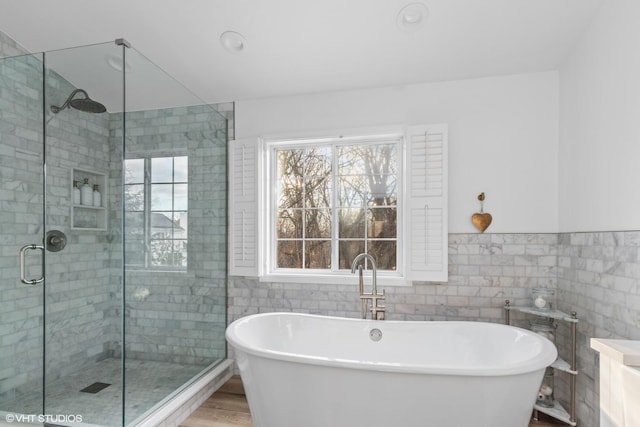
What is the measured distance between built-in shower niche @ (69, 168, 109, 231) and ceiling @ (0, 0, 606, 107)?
634 mm

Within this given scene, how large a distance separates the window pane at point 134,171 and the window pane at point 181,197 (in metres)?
0.32

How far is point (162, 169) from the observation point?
247 cm

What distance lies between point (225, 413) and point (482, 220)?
232cm

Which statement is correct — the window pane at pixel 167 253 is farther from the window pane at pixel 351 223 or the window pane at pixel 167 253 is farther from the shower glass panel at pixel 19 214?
the window pane at pixel 351 223

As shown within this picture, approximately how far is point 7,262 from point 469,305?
3.16 meters

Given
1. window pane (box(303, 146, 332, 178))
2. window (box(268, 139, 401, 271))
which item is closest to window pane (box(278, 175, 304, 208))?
window (box(268, 139, 401, 271))

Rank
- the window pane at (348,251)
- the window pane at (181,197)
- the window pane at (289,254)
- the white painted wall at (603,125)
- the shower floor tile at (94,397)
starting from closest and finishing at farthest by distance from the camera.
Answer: the white painted wall at (603,125)
the shower floor tile at (94,397)
the window pane at (181,197)
the window pane at (348,251)
the window pane at (289,254)

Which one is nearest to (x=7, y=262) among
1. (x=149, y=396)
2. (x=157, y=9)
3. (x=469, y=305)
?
(x=149, y=396)

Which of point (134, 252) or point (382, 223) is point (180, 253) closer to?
point (134, 252)

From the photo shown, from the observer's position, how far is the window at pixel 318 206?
9.61 ft

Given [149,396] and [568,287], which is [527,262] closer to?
[568,287]

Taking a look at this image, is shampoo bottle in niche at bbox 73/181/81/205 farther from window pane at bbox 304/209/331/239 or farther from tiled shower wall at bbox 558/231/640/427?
tiled shower wall at bbox 558/231/640/427

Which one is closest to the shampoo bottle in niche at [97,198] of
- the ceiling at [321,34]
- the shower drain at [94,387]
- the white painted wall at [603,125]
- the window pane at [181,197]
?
the window pane at [181,197]

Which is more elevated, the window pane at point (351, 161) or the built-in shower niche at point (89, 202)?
the window pane at point (351, 161)
